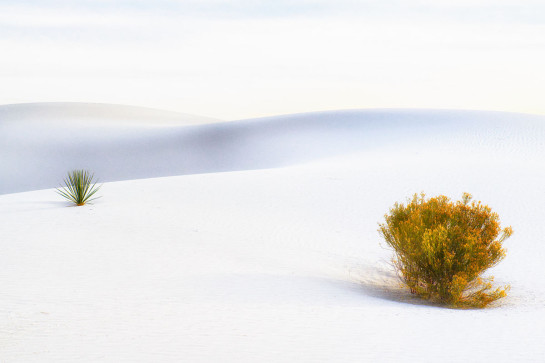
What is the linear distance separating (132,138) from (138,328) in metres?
42.2

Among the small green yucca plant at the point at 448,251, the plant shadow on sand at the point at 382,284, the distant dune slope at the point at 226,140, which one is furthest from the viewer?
the distant dune slope at the point at 226,140

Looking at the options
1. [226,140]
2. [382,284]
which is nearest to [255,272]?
[382,284]

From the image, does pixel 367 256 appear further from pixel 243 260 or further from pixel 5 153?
pixel 5 153

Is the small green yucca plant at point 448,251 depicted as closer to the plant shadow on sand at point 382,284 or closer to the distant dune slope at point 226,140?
the plant shadow on sand at point 382,284

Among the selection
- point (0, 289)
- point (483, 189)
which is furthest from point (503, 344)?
point (483, 189)

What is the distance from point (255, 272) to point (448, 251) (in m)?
3.08

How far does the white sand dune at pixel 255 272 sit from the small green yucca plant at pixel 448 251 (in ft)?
1.21

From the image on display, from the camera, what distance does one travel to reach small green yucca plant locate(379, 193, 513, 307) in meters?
8.06

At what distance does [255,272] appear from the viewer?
29.1 ft

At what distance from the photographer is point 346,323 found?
20.3ft

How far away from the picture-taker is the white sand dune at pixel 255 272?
544cm

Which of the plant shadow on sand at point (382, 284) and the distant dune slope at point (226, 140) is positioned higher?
the distant dune slope at point (226, 140)

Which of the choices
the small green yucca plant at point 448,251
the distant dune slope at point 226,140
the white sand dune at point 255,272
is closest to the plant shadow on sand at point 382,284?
the white sand dune at point 255,272

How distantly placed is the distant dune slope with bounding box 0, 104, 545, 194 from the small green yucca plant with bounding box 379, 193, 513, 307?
2290 centimetres
